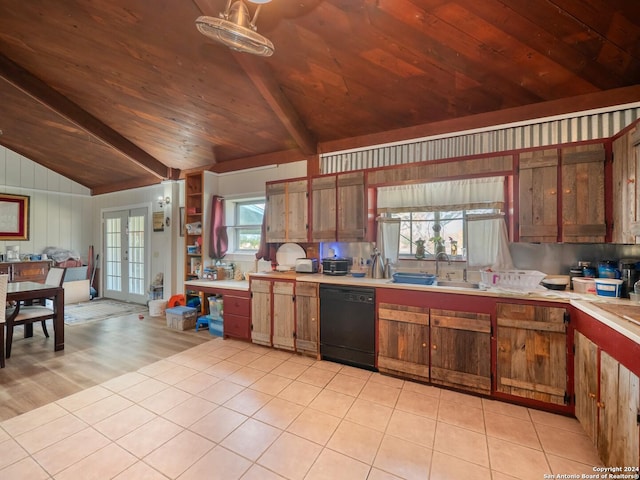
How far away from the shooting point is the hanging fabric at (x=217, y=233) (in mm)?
4809

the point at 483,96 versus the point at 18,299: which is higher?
the point at 483,96

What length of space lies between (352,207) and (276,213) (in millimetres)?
1156

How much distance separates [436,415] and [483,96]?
2.97 meters

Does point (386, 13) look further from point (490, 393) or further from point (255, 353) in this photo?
point (255, 353)

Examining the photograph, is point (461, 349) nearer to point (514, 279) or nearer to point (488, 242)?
point (514, 279)

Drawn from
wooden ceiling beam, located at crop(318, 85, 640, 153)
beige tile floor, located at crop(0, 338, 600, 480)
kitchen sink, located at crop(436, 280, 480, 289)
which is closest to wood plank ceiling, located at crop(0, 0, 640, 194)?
wooden ceiling beam, located at crop(318, 85, 640, 153)

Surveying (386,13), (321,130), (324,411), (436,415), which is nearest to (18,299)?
(324,411)

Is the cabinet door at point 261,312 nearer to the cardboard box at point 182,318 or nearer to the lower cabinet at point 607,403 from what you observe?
the cardboard box at point 182,318

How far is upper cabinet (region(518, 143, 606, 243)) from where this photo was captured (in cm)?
234

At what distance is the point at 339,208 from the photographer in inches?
138

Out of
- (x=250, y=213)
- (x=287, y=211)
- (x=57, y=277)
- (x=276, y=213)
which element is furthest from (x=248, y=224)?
(x=57, y=277)

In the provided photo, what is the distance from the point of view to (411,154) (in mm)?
3379

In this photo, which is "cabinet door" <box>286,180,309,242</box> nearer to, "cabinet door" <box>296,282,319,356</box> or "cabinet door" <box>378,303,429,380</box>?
"cabinet door" <box>296,282,319,356</box>

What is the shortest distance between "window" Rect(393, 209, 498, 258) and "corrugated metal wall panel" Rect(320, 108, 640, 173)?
2.10ft
